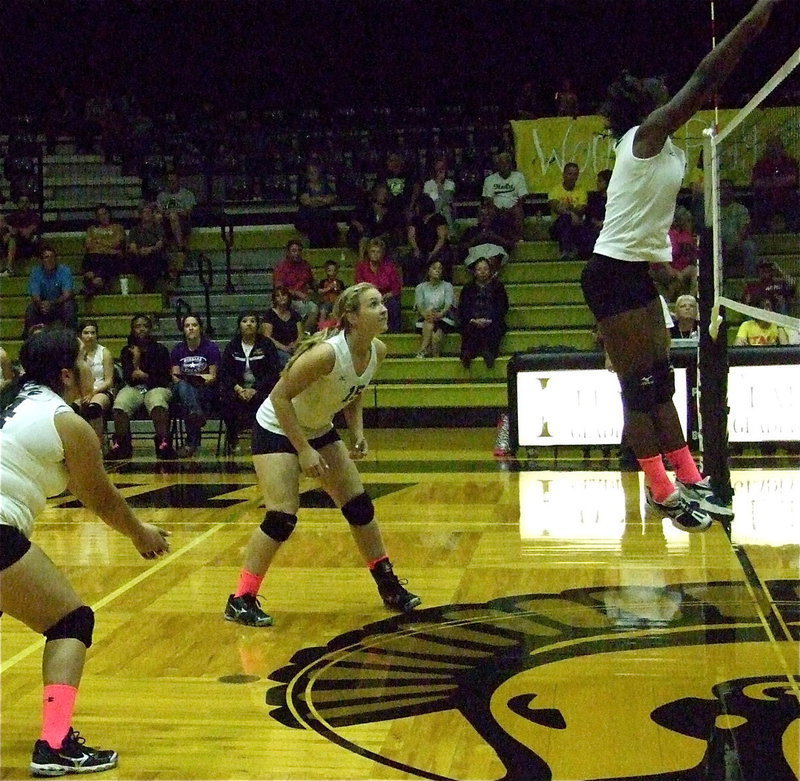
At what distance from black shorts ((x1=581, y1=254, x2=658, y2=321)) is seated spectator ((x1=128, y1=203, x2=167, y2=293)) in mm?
11501

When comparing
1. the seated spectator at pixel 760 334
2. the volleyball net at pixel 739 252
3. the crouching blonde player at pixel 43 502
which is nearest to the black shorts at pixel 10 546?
the crouching blonde player at pixel 43 502

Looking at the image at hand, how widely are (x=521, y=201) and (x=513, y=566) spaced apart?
9587 mm

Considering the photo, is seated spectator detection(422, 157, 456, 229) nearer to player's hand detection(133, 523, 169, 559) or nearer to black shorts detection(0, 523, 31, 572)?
player's hand detection(133, 523, 169, 559)

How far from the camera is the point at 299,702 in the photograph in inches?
162

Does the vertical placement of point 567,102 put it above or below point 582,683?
above

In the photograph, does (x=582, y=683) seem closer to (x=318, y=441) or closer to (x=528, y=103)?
(x=318, y=441)

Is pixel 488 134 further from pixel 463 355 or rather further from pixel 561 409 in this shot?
pixel 561 409

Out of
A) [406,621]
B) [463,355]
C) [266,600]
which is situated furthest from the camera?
[463,355]

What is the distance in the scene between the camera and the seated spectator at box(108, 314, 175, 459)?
11.7 m

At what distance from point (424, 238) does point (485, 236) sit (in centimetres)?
78

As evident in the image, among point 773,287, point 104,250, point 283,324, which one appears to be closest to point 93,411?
point 283,324

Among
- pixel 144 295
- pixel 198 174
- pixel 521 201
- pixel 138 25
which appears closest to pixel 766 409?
pixel 521 201

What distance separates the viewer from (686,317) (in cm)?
1082

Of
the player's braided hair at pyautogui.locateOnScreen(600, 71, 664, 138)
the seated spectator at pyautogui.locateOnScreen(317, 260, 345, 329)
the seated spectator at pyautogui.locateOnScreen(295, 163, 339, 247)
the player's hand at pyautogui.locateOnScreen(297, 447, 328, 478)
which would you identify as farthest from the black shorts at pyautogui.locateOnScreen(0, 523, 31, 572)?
the seated spectator at pyautogui.locateOnScreen(295, 163, 339, 247)
